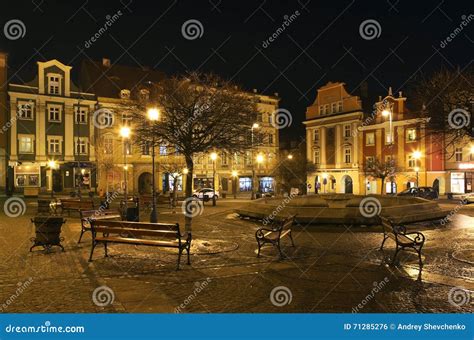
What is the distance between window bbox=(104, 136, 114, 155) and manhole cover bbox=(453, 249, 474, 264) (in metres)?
41.6

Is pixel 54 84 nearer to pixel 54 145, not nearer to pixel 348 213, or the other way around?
pixel 54 145

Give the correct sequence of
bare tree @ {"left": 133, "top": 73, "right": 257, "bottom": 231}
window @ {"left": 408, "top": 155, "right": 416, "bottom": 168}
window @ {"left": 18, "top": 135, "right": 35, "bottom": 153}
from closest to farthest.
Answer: bare tree @ {"left": 133, "top": 73, "right": 257, "bottom": 231}, window @ {"left": 18, "top": 135, "right": 35, "bottom": 153}, window @ {"left": 408, "top": 155, "right": 416, "bottom": 168}

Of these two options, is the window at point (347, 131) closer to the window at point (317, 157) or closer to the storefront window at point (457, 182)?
the window at point (317, 157)

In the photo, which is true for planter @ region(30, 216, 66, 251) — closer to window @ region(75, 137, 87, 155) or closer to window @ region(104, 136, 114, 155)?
window @ region(104, 136, 114, 155)

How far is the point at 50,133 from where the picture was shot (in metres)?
45.7

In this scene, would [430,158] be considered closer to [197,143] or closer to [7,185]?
[197,143]

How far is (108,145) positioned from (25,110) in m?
9.09

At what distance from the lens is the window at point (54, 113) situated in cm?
4572

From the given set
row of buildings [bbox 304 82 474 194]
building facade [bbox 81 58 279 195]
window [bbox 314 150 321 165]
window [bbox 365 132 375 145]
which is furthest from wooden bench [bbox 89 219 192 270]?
window [bbox 314 150 321 165]

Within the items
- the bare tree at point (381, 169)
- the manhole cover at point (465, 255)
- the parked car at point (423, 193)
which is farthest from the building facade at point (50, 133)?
the manhole cover at point (465, 255)

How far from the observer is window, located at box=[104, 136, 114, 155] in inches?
1879

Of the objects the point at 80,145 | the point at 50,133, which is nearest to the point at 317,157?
the point at 80,145

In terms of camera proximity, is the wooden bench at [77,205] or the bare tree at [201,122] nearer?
the bare tree at [201,122]

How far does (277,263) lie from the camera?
33.2 ft
